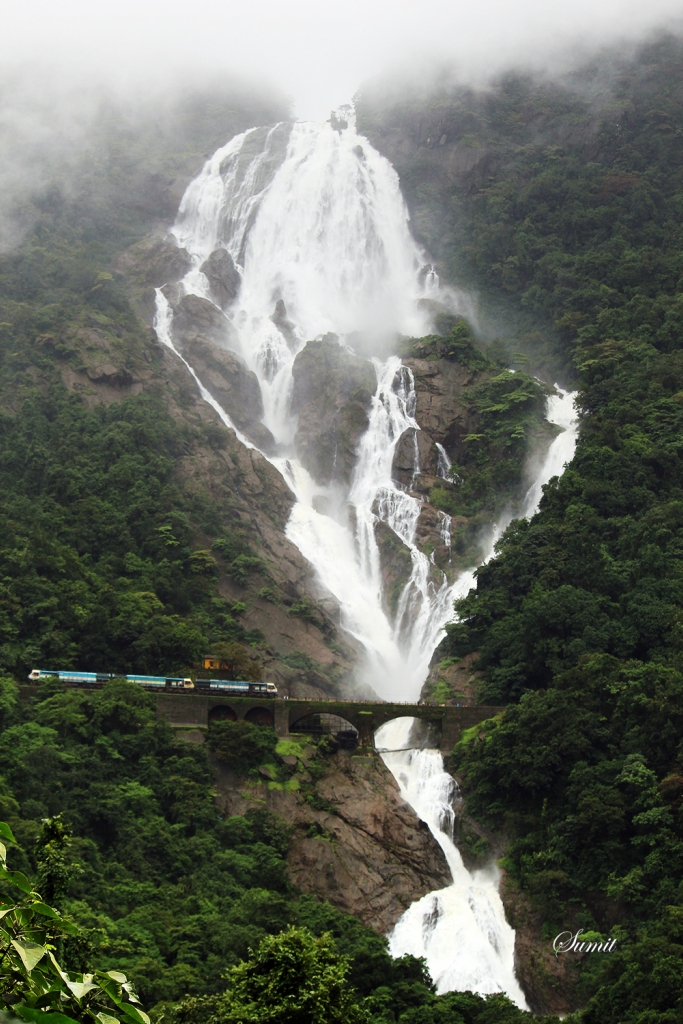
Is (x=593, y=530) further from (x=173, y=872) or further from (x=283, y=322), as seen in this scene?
(x=283, y=322)

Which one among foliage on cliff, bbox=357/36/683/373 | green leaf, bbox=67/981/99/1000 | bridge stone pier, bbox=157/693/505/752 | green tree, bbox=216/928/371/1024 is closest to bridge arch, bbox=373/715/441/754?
bridge stone pier, bbox=157/693/505/752

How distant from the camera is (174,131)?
10075 cm

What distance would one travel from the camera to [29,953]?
388 centimetres

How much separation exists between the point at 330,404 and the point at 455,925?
40069mm

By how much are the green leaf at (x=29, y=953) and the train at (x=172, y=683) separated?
4065cm

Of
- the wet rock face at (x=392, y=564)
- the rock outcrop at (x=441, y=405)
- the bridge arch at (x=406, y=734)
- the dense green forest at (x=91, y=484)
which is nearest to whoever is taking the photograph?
the dense green forest at (x=91, y=484)

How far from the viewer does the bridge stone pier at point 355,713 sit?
46312mm

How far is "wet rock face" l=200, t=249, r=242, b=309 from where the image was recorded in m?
82.4

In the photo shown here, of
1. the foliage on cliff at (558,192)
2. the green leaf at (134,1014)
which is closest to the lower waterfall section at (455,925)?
the green leaf at (134,1014)

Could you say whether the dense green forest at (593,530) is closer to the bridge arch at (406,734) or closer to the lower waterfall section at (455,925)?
the lower waterfall section at (455,925)

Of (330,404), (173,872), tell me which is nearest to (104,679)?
(173,872)

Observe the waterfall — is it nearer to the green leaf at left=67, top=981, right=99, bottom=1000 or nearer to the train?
the train

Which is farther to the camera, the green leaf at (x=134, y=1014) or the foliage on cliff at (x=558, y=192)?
the foliage on cliff at (x=558, y=192)

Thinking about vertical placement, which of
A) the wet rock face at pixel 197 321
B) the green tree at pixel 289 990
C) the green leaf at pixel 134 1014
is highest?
the wet rock face at pixel 197 321
